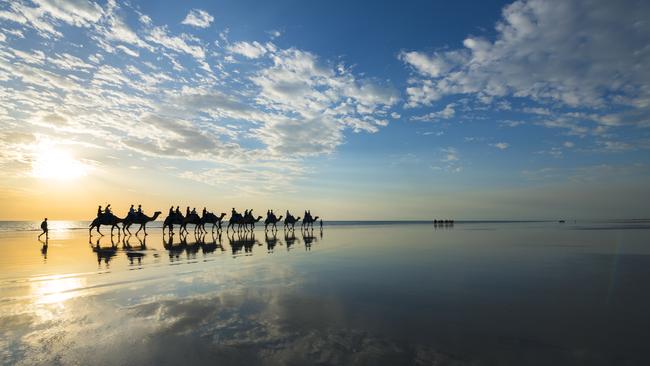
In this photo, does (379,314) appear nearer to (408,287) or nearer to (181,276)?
(408,287)

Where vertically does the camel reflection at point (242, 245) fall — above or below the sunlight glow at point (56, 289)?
below

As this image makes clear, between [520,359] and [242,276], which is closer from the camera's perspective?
[520,359]

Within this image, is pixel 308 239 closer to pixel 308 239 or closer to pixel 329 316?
pixel 308 239

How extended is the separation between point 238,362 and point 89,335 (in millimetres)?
3250

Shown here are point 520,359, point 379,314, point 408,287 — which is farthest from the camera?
point 408,287

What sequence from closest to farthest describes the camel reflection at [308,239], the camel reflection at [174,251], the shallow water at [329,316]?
the shallow water at [329,316] → the camel reflection at [174,251] → the camel reflection at [308,239]

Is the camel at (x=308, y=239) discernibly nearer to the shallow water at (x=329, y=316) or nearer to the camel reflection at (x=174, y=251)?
the camel reflection at (x=174, y=251)

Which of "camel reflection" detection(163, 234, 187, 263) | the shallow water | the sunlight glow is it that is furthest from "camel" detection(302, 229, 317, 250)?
the sunlight glow

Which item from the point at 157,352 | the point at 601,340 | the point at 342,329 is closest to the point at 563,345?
the point at 601,340

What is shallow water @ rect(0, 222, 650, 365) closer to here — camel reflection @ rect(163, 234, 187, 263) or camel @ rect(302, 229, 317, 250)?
Result: camel reflection @ rect(163, 234, 187, 263)

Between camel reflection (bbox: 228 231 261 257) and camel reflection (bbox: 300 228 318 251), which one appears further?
camel reflection (bbox: 300 228 318 251)

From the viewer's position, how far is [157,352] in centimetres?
527

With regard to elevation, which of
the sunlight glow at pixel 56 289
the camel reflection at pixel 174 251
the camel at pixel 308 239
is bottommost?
the camel at pixel 308 239

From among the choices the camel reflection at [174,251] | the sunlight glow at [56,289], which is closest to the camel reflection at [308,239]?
the camel reflection at [174,251]
